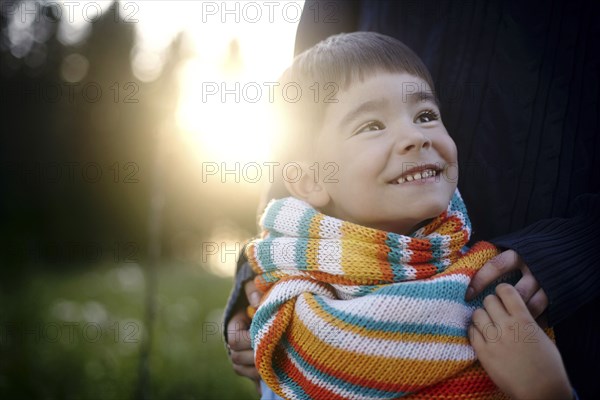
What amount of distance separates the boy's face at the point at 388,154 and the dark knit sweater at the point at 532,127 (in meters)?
0.22

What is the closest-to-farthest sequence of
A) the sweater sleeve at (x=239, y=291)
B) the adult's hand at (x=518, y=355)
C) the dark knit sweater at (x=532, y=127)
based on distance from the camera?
the adult's hand at (x=518, y=355), the dark knit sweater at (x=532, y=127), the sweater sleeve at (x=239, y=291)

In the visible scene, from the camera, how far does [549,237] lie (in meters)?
1.24

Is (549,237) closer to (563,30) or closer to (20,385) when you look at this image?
(563,30)

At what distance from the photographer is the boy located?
43.7 inches

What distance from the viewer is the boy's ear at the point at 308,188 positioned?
1419mm

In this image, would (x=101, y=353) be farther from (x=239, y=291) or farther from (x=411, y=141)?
(x=411, y=141)

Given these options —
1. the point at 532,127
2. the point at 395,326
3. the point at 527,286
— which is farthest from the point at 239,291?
the point at 532,127

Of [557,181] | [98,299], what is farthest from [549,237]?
[98,299]

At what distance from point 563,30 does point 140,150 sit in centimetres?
1244

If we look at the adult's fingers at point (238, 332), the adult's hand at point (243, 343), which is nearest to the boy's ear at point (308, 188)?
the adult's hand at point (243, 343)

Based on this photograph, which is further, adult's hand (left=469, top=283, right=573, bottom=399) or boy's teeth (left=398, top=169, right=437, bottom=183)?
boy's teeth (left=398, top=169, right=437, bottom=183)

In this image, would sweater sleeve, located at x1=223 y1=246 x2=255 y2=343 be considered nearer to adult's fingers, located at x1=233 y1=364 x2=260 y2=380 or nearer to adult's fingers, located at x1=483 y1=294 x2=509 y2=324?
adult's fingers, located at x1=233 y1=364 x2=260 y2=380

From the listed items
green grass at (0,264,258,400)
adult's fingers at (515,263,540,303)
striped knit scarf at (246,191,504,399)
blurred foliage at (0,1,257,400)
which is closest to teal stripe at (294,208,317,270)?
striped knit scarf at (246,191,504,399)

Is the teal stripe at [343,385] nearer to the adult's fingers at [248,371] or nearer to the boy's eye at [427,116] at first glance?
the adult's fingers at [248,371]
